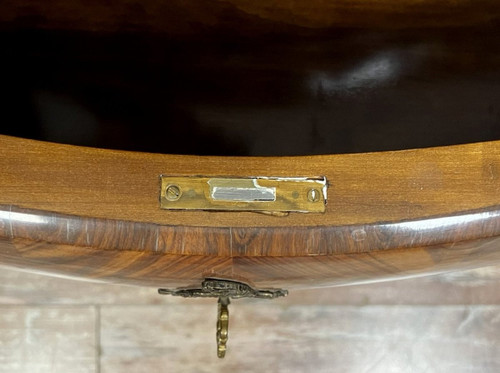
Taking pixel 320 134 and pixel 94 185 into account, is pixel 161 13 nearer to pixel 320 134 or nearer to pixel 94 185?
pixel 320 134

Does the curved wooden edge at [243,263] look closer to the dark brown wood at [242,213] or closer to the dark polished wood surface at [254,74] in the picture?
the dark brown wood at [242,213]

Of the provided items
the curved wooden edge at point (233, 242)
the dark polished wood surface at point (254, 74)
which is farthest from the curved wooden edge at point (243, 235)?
the dark polished wood surface at point (254, 74)

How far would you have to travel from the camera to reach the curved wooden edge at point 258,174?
512mm

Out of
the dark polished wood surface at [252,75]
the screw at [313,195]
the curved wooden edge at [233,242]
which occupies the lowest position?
the curved wooden edge at [233,242]

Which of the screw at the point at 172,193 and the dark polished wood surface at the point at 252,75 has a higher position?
the dark polished wood surface at the point at 252,75

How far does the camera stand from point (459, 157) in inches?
20.4

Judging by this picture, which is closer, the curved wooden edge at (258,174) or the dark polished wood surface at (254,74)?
the curved wooden edge at (258,174)

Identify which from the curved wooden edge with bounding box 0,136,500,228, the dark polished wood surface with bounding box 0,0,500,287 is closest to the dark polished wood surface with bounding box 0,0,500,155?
the dark polished wood surface with bounding box 0,0,500,287

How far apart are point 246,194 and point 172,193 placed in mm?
57

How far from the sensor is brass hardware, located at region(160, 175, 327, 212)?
1.68 feet

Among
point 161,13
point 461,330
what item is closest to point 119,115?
point 161,13

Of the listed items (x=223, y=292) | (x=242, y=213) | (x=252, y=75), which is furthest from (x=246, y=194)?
(x=252, y=75)

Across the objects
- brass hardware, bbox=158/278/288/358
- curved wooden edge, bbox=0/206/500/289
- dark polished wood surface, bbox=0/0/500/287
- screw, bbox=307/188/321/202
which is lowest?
brass hardware, bbox=158/278/288/358

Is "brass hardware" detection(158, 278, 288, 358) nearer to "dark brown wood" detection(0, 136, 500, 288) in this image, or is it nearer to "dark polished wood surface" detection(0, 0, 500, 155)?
→ "dark brown wood" detection(0, 136, 500, 288)
